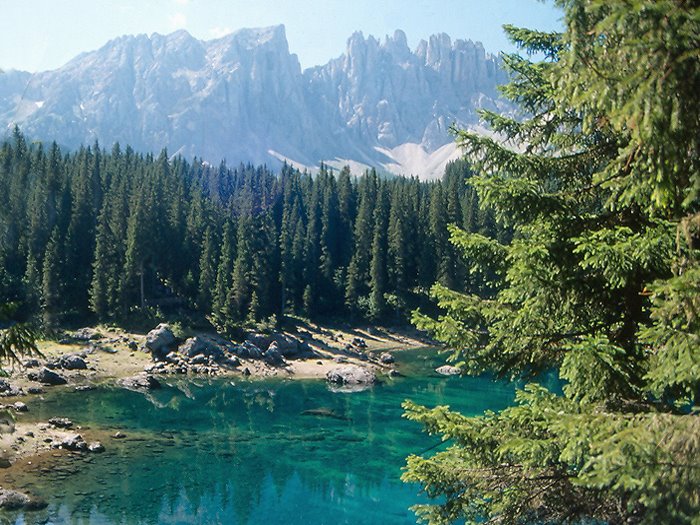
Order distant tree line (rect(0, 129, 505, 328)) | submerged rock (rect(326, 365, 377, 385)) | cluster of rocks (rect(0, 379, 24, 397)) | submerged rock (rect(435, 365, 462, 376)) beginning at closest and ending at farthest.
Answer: cluster of rocks (rect(0, 379, 24, 397)) → submerged rock (rect(326, 365, 377, 385)) → submerged rock (rect(435, 365, 462, 376)) → distant tree line (rect(0, 129, 505, 328))

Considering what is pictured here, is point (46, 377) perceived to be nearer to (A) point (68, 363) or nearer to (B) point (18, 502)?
(A) point (68, 363)

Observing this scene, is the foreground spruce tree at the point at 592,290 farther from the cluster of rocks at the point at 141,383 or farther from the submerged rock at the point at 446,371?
the submerged rock at the point at 446,371

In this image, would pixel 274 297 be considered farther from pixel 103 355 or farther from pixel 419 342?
pixel 103 355

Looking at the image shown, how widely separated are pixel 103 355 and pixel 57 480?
3216 cm

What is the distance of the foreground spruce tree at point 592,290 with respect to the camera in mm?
5570

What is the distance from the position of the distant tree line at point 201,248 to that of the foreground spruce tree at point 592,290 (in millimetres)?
60203

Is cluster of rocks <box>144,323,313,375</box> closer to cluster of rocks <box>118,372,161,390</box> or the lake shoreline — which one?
the lake shoreline

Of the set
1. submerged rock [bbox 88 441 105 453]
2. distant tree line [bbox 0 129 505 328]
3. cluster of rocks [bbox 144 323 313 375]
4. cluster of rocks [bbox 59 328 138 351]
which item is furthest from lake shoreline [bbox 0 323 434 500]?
distant tree line [bbox 0 129 505 328]

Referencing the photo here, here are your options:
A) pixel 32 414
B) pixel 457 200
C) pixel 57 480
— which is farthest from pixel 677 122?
pixel 457 200

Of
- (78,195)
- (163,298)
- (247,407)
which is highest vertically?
(78,195)

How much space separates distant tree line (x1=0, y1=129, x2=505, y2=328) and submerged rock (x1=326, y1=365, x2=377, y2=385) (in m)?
17.3

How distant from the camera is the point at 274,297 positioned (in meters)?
82.7

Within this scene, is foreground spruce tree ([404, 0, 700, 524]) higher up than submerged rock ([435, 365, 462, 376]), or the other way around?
foreground spruce tree ([404, 0, 700, 524])

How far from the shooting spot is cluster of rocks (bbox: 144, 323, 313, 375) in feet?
185
